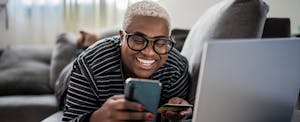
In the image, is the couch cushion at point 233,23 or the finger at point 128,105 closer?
the finger at point 128,105

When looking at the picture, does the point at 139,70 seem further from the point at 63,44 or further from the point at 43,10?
the point at 43,10

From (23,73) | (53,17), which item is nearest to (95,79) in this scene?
(23,73)

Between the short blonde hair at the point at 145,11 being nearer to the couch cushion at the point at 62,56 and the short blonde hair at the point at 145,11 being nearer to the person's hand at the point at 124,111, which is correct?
the person's hand at the point at 124,111

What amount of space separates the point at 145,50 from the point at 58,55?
1.53 meters

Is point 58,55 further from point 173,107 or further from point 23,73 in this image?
point 173,107

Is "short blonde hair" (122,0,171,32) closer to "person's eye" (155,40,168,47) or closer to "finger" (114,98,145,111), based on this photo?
"person's eye" (155,40,168,47)

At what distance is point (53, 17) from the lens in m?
2.82

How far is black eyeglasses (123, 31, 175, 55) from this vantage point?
3.04 ft

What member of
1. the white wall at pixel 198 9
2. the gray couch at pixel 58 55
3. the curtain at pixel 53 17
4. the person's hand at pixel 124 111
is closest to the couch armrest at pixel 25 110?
the gray couch at pixel 58 55

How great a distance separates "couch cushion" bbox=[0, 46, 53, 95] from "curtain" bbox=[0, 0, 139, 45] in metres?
0.39

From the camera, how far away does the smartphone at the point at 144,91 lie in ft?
2.15

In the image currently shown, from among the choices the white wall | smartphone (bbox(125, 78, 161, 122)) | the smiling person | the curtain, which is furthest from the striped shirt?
the curtain

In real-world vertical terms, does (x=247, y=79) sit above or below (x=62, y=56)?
above

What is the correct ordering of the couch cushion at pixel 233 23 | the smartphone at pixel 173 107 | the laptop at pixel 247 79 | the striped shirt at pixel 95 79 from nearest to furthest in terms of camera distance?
the laptop at pixel 247 79
the smartphone at pixel 173 107
the striped shirt at pixel 95 79
the couch cushion at pixel 233 23
